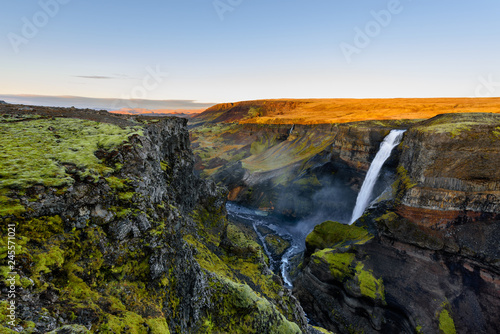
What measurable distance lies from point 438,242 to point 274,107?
17217 cm

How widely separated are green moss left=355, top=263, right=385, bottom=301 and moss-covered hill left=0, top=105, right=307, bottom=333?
15.0m

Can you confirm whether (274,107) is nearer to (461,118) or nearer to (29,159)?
(461,118)

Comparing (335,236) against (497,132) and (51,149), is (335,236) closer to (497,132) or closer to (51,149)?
(497,132)

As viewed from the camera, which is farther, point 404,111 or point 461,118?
point 404,111

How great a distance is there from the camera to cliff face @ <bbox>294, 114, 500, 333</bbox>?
807 inches

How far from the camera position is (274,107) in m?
186

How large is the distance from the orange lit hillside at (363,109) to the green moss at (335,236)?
61389mm

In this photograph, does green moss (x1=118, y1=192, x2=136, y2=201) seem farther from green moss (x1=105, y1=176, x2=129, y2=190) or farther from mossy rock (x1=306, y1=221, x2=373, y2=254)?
mossy rock (x1=306, y1=221, x2=373, y2=254)

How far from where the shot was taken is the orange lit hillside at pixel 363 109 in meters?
88.9

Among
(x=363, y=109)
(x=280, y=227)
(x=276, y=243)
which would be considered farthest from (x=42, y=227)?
(x=363, y=109)

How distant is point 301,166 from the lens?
61.2 m

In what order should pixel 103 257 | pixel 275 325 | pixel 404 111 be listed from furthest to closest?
pixel 404 111 < pixel 275 325 < pixel 103 257

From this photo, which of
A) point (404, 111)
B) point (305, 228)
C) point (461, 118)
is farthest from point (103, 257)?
point (404, 111)

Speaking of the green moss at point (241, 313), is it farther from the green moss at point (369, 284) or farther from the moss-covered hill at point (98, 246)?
the green moss at point (369, 284)
